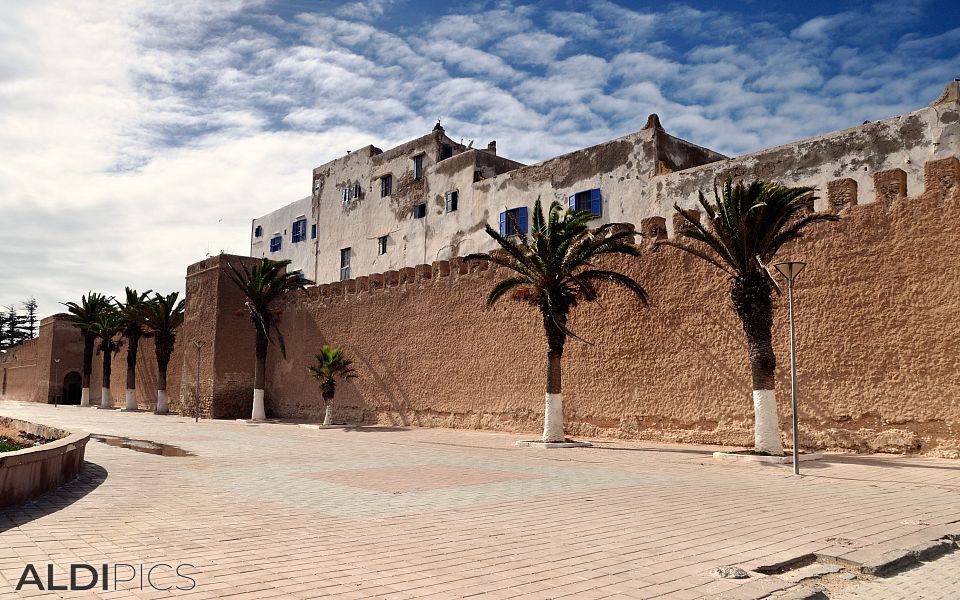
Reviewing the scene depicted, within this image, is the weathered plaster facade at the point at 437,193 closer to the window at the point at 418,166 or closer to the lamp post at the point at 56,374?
the window at the point at 418,166

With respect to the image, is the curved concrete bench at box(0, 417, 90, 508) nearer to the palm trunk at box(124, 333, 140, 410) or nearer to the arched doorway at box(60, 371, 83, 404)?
the palm trunk at box(124, 333, 140, 410)

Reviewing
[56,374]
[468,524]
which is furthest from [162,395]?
[468,524]

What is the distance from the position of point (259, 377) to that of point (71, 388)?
31536 mm

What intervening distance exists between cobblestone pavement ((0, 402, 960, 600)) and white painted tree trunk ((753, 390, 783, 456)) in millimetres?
912

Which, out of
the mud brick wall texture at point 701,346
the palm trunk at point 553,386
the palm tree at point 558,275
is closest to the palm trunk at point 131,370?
the mud brick wall texture at point 701,346

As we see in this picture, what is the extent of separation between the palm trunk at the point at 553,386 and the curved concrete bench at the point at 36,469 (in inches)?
352

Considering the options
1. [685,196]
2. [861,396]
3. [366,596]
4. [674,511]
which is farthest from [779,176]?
[366,596]

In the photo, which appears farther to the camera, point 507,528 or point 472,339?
point 472,339

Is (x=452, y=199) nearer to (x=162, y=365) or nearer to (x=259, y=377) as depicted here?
(x=259, y=377)

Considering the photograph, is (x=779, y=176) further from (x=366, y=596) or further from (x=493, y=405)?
(x=366, y=596)

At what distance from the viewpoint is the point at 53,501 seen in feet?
23.2

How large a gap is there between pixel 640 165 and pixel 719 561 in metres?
18.0

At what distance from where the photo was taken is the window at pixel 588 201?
2272 cm

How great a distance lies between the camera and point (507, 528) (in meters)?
5.97
